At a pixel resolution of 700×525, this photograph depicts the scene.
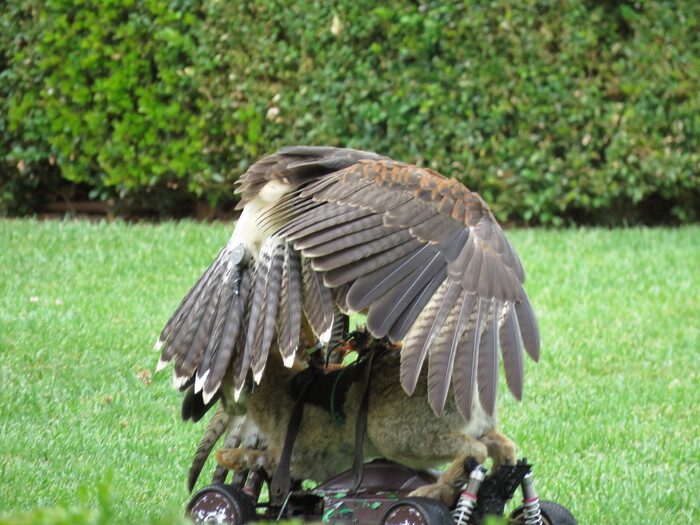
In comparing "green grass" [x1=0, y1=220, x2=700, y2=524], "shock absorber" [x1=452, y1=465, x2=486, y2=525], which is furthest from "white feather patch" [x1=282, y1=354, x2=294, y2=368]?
"green grass" [x1=0, y1=220, x2=700, y2=524]

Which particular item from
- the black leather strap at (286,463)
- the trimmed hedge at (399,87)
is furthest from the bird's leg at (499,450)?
the trimmed hedge at (399,87)

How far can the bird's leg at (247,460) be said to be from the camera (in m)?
3.91

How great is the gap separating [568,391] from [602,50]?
14.7 feet

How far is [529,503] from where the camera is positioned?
3.56m

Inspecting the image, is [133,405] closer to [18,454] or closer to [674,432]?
[18,454]

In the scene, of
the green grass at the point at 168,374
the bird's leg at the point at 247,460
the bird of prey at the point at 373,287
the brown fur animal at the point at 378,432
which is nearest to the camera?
the bird of prey at the point at 373,287

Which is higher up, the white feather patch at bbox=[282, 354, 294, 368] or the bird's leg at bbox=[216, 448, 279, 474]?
the white feather patch at bbox=[282, 354, 294, 368]

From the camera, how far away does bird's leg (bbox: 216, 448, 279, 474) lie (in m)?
3.91

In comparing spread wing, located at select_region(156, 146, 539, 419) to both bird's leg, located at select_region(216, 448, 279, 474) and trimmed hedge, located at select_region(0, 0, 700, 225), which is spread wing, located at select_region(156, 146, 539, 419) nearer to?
bird's leg, located at select_region(216, 448, 279, 474)

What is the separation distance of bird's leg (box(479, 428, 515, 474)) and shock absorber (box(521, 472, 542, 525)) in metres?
0.10

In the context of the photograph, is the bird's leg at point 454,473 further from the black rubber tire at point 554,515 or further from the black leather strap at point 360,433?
the black rubber tire at point 554,515

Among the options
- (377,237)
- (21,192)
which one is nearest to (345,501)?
(377,237)

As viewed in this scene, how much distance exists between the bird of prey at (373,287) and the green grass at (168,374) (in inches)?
28.5

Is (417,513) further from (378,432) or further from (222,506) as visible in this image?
(222,506)
